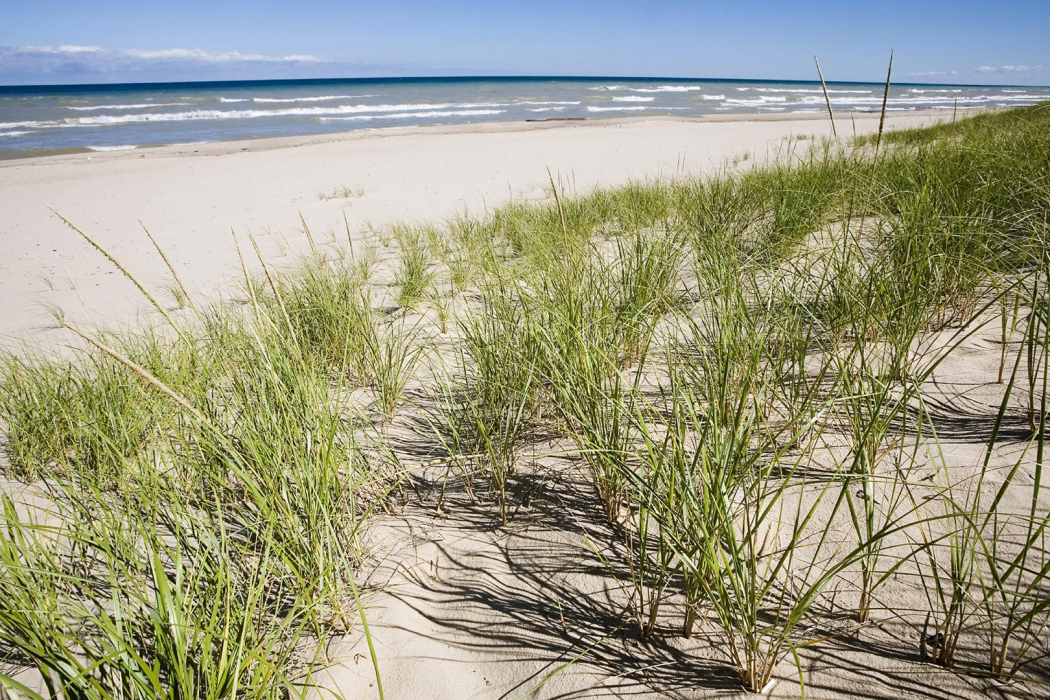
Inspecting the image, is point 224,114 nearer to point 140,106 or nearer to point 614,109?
point 140,106

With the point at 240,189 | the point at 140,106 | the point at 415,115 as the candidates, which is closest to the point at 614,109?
the point at 415,115

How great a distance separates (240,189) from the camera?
8.85m

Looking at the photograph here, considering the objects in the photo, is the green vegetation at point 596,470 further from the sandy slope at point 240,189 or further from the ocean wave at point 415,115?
the ocean wave at point 415,115

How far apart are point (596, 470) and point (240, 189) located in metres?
9.14

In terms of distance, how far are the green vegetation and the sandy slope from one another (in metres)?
1.65

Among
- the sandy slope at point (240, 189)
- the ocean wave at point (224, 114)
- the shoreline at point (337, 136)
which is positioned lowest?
the sandy slope at point (240, 189)

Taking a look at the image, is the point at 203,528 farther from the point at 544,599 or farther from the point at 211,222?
the point at 211,222

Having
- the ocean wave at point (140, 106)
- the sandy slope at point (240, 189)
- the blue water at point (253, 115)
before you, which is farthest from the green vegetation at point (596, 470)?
the ocean wave at point (140, 106)

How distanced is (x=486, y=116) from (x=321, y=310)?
23.1 meters

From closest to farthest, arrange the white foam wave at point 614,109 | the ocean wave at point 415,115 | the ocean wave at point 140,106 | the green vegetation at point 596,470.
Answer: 1. the green vegetation at point 596,470
2. the ocean wave at point 415,115
3. the ocean wave at point 140,106
4. the white foam wave at point 614,109

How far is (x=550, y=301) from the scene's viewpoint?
1.90 meters

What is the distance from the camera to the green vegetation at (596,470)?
1.00 m

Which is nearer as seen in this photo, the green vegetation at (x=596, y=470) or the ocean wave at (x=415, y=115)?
the green vegetation at (x=596, y=470)

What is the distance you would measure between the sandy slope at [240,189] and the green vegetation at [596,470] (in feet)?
5.41
